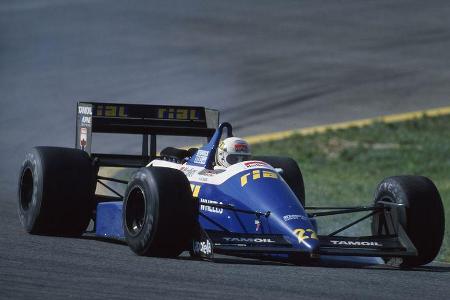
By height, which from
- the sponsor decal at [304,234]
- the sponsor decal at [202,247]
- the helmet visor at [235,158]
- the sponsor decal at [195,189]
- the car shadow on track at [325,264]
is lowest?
the car shadow on track at [325,264]

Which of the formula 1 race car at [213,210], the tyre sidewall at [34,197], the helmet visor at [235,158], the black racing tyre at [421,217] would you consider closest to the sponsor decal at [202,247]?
the formula 1 race car at [213,210]

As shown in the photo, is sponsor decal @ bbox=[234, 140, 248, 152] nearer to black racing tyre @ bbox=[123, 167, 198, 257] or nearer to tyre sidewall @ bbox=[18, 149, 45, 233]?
black racing tyre @ bbox=[123, 167, 198, 257]

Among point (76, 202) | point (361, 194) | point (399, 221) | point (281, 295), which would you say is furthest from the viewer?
point (361, 194)

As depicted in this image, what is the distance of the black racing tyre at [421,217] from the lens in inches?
445

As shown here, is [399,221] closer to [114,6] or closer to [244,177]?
[244,177]

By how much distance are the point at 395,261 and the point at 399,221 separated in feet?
1.23

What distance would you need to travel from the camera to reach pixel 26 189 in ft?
42.9

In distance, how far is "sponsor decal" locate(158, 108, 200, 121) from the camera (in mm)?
14000

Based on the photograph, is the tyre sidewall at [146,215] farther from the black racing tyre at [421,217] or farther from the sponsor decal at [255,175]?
the black racing tyre at [421,217]

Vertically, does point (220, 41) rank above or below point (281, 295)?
above

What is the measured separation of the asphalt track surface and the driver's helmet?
3.91 ft

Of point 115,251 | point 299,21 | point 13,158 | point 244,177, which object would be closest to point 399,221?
point 244,177

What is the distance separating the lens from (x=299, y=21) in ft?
111

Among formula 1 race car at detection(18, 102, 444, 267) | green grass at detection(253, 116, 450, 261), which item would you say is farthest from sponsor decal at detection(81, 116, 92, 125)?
green grass at detection(253, 116, 450, 261)
